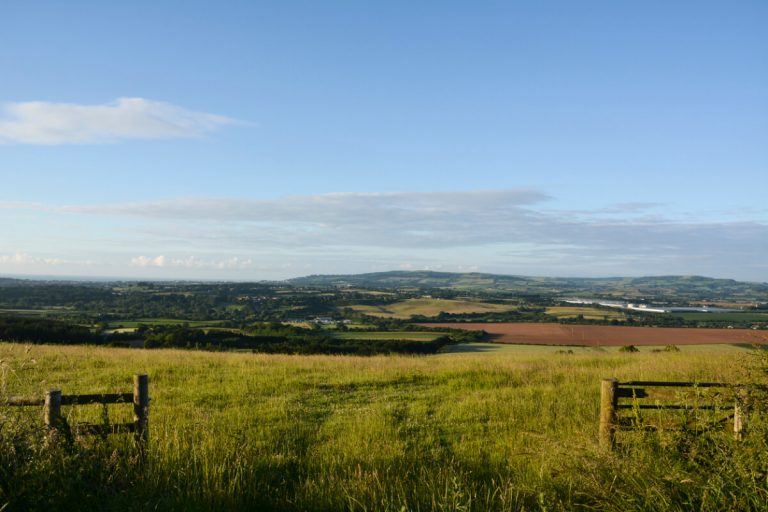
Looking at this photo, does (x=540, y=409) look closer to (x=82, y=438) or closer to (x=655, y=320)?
(x=82, y=438)

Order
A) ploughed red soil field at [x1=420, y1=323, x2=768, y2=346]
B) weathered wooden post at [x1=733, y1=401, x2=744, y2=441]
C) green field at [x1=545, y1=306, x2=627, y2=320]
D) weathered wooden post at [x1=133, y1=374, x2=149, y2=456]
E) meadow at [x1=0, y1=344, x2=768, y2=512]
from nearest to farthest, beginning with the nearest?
meadow at [x1=0, y1=344, x2=768, y2=512] < weathered wooden post at [x1=733, y1=401, x2=744, y2=441] < weathered wooden post at [x1=133, y1=374, x2=149, y2=456] < ploughed red soil field at [x1=420, y1=323, x2=768, y2=346] < green field at [x1=545, y1=306, x2=627, y2=320]

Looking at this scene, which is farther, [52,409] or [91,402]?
[91,402]

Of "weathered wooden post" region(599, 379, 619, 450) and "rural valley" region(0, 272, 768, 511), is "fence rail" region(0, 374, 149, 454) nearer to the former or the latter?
"rural valley" region(0, 272, 768, 511)

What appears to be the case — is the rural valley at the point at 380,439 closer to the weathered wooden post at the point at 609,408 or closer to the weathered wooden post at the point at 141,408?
Answer: the weathered wooden post at the point at 141,408

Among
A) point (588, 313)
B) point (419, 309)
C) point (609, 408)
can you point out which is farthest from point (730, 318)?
point (609, 408)

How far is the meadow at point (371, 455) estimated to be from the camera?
5285mm

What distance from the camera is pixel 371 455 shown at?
7.37 metres

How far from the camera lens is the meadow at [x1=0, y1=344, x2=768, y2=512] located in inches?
208

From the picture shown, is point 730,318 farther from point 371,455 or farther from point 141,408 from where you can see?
point 141,408

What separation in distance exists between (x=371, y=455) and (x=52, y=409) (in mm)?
4206

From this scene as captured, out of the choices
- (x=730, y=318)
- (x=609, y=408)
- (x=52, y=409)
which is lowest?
(x=730, y=318)

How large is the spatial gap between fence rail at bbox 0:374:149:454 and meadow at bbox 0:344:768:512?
164 mm

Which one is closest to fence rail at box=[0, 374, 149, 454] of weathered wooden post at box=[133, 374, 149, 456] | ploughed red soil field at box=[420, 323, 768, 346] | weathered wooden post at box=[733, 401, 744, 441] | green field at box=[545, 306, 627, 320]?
weathered wooden post at box=[133, 374, 149, 456]

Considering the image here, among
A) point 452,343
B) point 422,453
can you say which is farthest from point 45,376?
point 452,343
